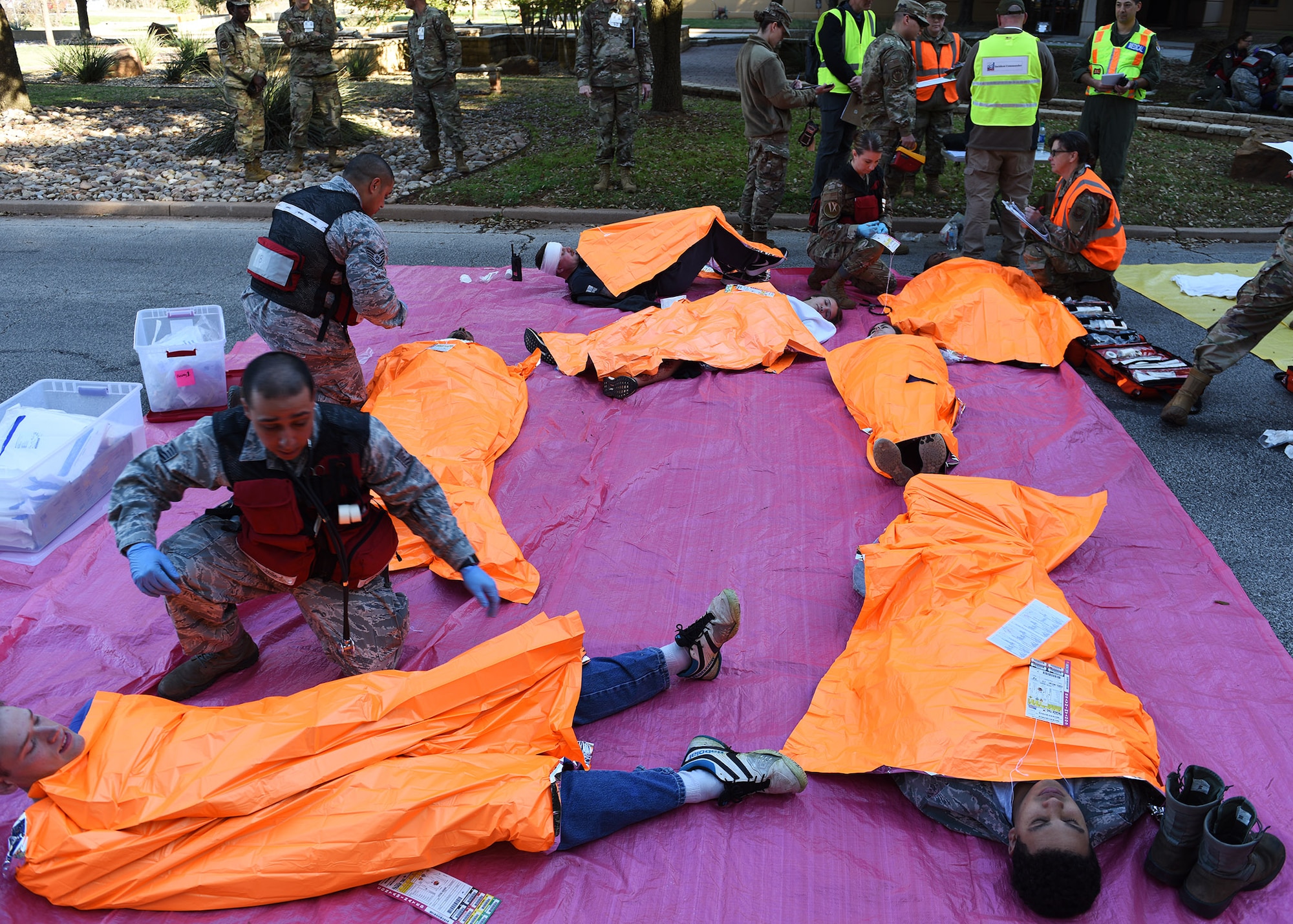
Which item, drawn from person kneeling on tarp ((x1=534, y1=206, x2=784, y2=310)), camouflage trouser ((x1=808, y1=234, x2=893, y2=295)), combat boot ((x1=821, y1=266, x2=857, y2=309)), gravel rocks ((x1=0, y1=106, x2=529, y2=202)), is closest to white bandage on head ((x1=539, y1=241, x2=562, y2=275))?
person kneeling on tarp ((x1=534, y1=206, x2=784, y2=310))

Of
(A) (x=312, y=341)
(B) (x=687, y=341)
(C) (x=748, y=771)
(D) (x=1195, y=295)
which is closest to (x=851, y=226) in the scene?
(B) (x=687, y=341)

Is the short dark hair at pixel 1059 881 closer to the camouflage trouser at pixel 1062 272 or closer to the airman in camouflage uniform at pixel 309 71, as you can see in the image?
the camouflage trouser at pixel 1062 272

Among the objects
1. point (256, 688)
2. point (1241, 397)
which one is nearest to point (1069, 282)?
point (1241, 397)

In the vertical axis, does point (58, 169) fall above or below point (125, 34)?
below

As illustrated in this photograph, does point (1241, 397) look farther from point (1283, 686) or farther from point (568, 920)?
point (568, 920)

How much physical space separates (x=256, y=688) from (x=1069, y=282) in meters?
5.37

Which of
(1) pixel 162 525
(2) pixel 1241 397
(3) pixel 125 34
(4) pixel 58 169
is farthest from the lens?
(3) pixel 125 34

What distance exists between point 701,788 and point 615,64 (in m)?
7.56

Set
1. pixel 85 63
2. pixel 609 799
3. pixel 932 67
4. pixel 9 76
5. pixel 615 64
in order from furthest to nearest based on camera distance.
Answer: pixel 85 63 < pixel 9 76 < pixel 615 64 < pixel 932 67 < pixel 609 799

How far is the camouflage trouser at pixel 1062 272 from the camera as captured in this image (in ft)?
19.0

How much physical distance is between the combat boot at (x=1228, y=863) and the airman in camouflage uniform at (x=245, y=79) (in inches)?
383

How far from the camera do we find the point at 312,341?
13.9 ft

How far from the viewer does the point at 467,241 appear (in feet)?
26.1

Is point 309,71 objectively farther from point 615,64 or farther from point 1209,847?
point 1209,847
